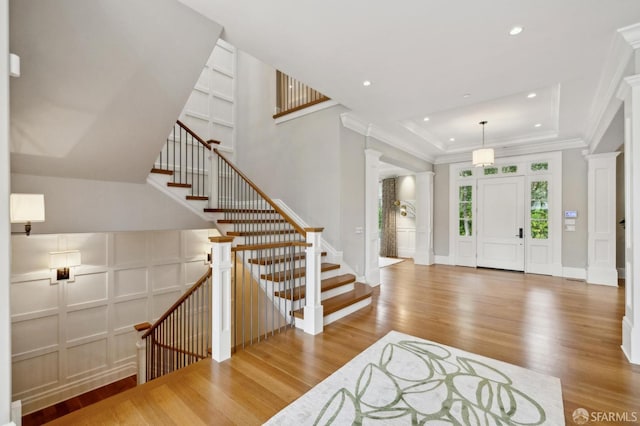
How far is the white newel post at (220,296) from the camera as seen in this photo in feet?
8.47

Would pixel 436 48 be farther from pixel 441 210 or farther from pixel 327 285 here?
pixel 441 210

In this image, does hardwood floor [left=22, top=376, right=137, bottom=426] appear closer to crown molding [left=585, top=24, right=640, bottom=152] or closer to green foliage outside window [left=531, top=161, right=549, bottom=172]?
crown molding [left=585, top=24, right=640, bottom=152]

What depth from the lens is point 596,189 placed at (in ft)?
18.4

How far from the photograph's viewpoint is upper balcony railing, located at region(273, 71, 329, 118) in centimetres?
520

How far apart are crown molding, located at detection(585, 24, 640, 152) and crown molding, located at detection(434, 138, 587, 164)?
1075 mm

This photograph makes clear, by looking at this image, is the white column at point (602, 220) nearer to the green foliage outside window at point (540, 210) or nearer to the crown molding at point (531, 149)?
the crown molding at point (531, 149)

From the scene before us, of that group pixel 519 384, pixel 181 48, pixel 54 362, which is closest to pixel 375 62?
pixel 181 48

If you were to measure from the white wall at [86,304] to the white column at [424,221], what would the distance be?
559 cm

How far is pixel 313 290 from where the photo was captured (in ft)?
10.7

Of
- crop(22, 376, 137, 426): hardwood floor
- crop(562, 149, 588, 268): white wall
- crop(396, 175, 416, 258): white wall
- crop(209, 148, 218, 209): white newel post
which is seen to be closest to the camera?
crop(22, 376, 137, 426): hardwood floor

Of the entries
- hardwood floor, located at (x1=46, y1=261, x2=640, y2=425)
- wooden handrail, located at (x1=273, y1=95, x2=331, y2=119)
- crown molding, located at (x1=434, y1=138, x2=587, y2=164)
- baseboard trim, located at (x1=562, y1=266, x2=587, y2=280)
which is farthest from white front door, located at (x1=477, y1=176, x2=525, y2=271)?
wooden handrail, located at (x1=273, y1=95, x2=331, y2=119)

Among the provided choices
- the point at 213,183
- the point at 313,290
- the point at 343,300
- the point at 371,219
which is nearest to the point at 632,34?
the point at 371,219

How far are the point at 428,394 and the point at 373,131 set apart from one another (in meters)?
4.17

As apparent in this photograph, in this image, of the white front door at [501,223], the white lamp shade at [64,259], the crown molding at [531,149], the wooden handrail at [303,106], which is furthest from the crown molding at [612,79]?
the white lamp shade at [64,259]
